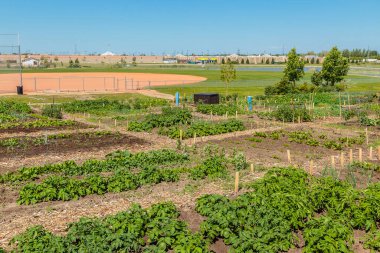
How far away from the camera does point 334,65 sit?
5072 cm

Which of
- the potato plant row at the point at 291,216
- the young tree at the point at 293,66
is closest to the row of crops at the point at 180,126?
the potato plant row at the point at 291,216

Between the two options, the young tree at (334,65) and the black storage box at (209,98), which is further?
the young tree at (334,65)

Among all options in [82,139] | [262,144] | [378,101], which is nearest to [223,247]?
[262,144]

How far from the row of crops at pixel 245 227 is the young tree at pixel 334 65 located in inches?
1608

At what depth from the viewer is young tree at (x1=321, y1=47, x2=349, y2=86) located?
50188 mm

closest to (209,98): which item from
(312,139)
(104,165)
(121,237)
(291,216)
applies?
(312,139)

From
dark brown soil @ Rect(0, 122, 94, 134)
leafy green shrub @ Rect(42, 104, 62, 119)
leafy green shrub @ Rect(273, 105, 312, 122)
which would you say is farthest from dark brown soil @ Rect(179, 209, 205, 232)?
leafy green shrub @ Rect(42, 104, 62, 119)

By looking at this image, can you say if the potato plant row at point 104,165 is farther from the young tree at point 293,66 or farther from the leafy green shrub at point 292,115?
the young tree at point 293,66

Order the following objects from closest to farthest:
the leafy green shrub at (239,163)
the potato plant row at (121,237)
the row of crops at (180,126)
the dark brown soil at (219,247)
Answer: the potato plant row at (121,237) → the dark brown soil at (219,247) → the leafy green shrub at (239,163) → the row of crops at (180,126)

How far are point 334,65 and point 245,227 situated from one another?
44805mm

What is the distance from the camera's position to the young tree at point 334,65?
165 ft

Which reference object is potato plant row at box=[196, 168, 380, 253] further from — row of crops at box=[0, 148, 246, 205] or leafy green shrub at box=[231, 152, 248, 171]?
leafy green shrub at box=[231, 152, 248, 171]

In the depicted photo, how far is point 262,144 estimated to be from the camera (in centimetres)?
2066

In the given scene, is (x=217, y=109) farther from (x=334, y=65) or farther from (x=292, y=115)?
(x=334, y=65)
